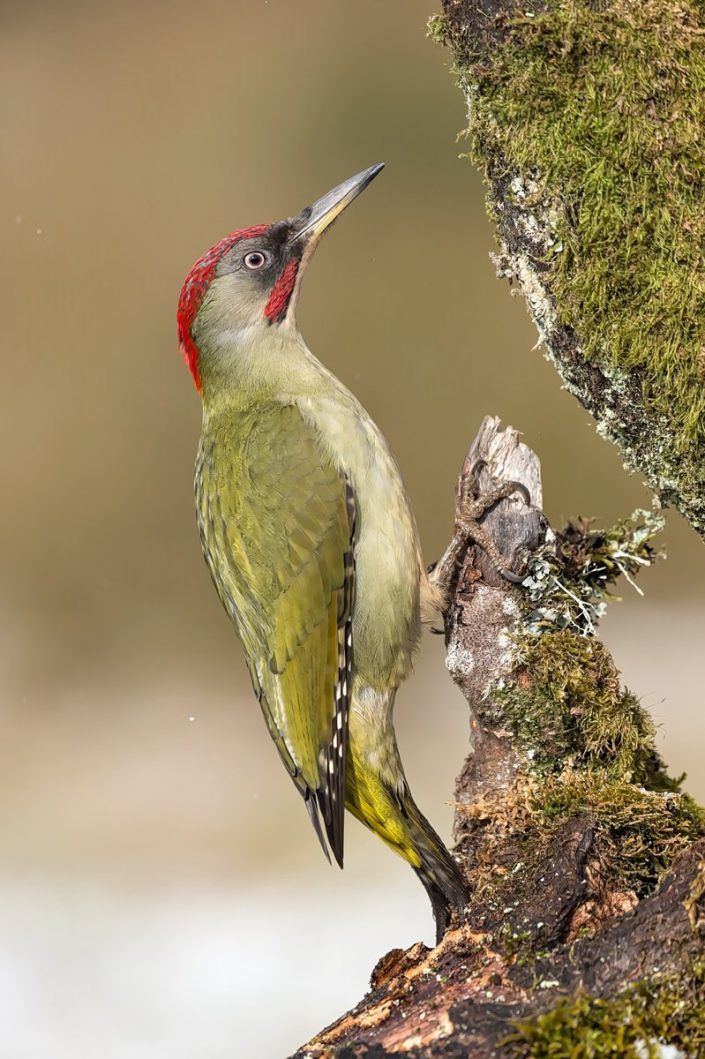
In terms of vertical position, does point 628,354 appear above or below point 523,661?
above

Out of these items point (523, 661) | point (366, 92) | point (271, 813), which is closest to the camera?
point (523, 661)

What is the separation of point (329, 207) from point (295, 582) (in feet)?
3.65

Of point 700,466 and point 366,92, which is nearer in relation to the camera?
point 700,466

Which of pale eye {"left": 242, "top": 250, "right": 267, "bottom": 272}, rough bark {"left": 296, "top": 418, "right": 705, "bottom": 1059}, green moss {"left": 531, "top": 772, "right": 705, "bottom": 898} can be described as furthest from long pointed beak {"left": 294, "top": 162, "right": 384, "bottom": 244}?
green moss {"left": 531, "top": 772, "right": 705, "bottom": 898}

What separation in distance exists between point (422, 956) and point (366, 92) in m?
6.40

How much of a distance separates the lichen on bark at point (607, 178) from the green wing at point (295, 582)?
0.93 meters

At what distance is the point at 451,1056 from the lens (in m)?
1.89

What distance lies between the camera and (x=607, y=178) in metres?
2.24

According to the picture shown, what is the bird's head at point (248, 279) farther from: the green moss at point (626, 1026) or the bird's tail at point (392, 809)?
the green moss at point (626, 1026)

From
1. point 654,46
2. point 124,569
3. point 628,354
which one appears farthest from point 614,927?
point 124,569

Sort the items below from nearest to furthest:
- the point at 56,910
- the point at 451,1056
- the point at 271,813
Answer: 1. the point at 451,1056
2. the point at 56,910
3. the point at 271,813

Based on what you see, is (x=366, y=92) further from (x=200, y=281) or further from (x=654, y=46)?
(x=654, y=46)

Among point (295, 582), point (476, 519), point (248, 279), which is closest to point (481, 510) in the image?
point (476, 519)

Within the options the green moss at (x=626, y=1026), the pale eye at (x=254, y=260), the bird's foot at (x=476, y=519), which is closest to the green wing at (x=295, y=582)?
the bird's foot at (x=476, y=519)
